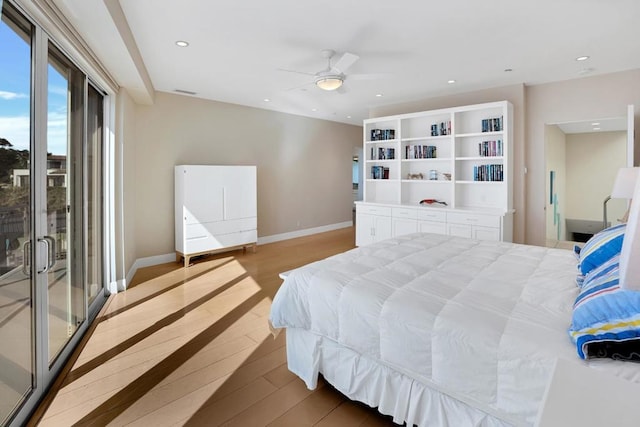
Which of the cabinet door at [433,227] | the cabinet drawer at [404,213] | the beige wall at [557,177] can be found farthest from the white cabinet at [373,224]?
the beige wall at [557,177]

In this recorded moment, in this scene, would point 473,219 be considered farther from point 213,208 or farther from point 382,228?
point 213,208

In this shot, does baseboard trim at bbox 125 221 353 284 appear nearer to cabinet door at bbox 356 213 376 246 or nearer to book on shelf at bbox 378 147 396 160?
cabinet door at bbox 356 213 376 246

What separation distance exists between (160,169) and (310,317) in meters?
4.03

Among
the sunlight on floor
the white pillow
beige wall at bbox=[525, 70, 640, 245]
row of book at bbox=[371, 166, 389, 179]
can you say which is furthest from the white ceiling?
the white pillow

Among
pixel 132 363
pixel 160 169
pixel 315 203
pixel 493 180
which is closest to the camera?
pixel 132 363

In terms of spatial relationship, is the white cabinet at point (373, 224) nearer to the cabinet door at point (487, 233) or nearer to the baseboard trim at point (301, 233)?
the cabinet door at point (487, 233)

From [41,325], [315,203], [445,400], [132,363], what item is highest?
[315,203]

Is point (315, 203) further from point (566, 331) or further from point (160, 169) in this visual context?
point (566, 331)

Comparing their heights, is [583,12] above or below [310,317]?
above

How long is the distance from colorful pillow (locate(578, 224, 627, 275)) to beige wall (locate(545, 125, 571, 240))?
16.6 ft

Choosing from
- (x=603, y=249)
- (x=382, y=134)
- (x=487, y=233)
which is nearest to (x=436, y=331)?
(x=603, y=249)

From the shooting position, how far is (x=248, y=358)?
2.45 meters

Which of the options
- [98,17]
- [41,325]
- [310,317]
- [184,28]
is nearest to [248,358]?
[310,317]

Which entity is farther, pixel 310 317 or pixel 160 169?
pixel 160 169
